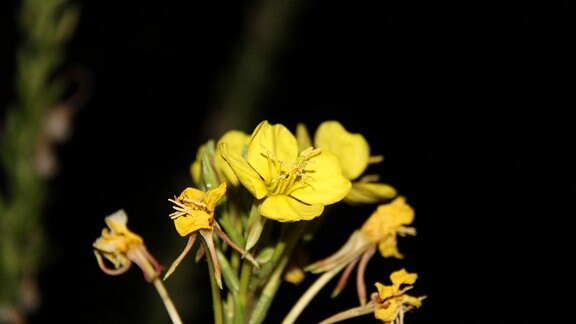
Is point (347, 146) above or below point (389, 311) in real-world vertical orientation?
above

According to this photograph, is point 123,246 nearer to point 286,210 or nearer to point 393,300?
point 286,210

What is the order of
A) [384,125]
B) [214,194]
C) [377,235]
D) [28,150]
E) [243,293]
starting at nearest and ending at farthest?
A: [214,194] < [243,293] < [377,235] < [28,150] < [384,125]

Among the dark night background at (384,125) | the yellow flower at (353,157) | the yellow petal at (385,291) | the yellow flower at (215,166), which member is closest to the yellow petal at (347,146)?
the yellow flower at (353,157)

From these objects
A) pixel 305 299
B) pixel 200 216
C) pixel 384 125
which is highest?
pixel 200 216

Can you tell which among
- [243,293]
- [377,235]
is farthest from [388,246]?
[243,293]

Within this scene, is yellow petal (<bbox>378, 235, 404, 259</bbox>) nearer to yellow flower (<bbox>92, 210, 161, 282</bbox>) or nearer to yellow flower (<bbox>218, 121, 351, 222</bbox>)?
yellow flower (<bbox>218, 121, 351, 222</bbox>)

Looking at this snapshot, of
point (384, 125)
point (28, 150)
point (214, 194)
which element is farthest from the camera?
point (384, 125)

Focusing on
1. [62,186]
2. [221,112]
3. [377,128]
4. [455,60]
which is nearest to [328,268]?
[221,112]
